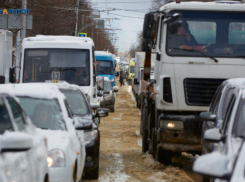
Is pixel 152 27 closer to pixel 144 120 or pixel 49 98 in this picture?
pixel 144 120

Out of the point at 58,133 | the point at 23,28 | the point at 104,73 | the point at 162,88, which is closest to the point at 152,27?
the point at 162,88

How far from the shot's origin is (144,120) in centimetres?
1550

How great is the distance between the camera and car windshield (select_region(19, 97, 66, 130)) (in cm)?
909

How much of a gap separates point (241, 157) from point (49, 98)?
15.8 feet

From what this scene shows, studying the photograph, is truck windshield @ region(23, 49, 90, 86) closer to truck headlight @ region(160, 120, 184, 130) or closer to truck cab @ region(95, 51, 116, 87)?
truck headlight @ region(160, 120, 184, 130)

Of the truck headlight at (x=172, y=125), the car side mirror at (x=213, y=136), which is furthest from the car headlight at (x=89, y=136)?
the car side mirror at (x=213, y=136)

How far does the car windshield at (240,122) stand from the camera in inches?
288

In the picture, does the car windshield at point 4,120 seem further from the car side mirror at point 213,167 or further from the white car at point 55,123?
the car side mirror at point 213,167

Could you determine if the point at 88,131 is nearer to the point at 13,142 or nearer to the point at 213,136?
the point at 213,136

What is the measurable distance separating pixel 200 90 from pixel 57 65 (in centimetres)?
629

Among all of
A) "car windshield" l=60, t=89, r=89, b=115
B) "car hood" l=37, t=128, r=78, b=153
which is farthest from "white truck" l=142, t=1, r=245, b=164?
"car hood" l=37, t=128, r=78, b=153

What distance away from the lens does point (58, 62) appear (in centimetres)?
1852

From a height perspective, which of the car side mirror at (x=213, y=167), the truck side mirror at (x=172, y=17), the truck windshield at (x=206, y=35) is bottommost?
the car side mirror at (x=213, y=167)

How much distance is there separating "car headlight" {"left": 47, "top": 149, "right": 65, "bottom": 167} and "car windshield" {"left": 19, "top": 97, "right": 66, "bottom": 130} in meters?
0.91
